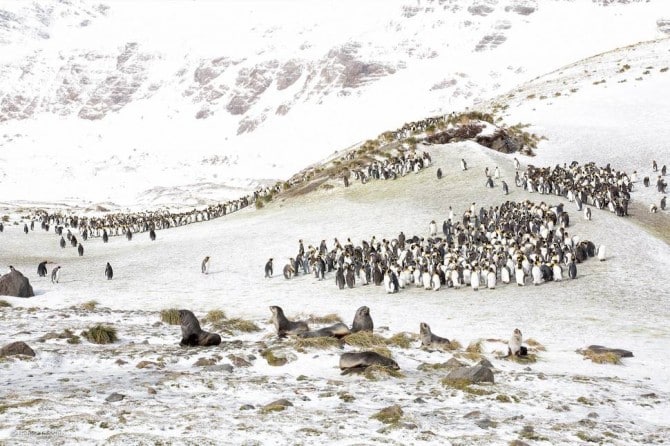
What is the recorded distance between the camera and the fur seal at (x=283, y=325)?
15.8 metres

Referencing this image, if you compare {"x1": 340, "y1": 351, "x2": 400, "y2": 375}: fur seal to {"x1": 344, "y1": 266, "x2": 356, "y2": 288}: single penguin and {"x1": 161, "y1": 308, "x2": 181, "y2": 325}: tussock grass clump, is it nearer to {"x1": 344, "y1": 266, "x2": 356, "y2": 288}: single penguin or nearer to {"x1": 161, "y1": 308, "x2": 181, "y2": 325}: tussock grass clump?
{"x1": 161, "y1": 308, "x2": 181, "y2": 325}: tussock grass clump

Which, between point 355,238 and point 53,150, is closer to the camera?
point 355,238

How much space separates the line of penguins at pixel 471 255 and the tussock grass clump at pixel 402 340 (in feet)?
26.5

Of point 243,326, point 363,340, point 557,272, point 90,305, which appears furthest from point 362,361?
point 90,305

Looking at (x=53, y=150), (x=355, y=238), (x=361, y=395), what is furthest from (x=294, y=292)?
(x=53, y=150)

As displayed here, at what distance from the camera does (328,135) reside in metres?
166

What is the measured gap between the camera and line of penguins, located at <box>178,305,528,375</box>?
12.5 m

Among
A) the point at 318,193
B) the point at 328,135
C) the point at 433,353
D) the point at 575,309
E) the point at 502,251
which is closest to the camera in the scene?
the point at 433,353

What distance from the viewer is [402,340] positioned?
15469 millimetres

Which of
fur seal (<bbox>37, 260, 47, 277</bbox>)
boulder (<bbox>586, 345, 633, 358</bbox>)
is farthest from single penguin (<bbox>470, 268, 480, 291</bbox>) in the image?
fur seal (<bbox>37, 260, 47, 277</bbox>)

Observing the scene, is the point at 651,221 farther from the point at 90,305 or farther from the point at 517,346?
the point at 90,305

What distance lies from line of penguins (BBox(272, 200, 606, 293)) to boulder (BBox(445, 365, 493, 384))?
38.6 ft

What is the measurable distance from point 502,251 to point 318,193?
861 inches

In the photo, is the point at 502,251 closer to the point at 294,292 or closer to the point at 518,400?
the point at 294,292
